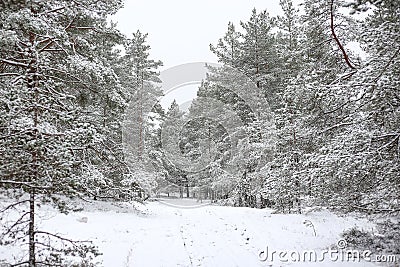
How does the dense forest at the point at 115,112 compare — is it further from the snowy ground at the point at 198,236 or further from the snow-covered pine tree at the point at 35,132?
the snowy ground at the point at 198,236

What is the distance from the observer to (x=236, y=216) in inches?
638

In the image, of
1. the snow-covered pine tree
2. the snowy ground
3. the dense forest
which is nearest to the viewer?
the snow-covered pine tree

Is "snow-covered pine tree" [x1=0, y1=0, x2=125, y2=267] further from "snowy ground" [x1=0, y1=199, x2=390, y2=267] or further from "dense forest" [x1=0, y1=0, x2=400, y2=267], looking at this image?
"snowy ground" [x1=0, y1=199, x2=390, y2=267]

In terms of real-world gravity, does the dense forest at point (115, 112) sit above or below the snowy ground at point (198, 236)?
above

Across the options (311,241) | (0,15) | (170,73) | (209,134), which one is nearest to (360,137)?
(311,241)

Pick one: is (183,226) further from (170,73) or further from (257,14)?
(170,73)

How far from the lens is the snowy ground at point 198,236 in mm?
8430

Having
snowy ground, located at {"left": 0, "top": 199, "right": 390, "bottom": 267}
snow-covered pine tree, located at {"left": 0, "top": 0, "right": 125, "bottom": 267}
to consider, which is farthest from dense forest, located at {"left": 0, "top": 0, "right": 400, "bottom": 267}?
snowy ground, located at {"left": 0, "top": 199, "right": 390, "bottom": 267}

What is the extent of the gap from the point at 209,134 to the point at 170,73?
7.64 metres

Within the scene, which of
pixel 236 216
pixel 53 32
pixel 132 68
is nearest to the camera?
pixel 53 32

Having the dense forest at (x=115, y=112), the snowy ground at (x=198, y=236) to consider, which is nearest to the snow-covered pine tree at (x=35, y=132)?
the dense forest at (x=115, y=112)

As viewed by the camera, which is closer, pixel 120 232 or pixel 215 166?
pixel 120 232

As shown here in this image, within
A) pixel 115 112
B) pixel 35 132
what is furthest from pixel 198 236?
pixel 35 132

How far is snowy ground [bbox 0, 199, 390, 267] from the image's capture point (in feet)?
27.7
